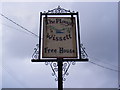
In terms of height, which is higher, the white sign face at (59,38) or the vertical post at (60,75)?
the white sign face at (59,38)

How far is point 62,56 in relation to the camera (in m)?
8.10

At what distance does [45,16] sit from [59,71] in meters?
1.86

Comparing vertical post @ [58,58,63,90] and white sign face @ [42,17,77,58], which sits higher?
white sign face @ [42,17,77,58]

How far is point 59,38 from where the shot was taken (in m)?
8.34

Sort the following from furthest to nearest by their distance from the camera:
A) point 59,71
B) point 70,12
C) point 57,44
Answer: point 70,12
point 57,44
point 59,71

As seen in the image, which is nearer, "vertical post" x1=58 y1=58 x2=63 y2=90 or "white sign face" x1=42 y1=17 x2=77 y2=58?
"vertical post" x1=58 y1=58 x2=63 y2=90

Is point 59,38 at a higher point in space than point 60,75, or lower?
higher

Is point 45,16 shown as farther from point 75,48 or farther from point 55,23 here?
point 75,48

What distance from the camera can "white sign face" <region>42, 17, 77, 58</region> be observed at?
814 cm

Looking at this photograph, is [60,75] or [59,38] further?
[59,38]

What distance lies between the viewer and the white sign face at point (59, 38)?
8141 mm

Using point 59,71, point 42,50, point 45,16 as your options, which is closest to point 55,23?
point 45,16

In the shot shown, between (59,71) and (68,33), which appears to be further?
(68,33)

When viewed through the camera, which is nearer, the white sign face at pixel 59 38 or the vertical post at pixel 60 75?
the vertical post at pixel 60 75
